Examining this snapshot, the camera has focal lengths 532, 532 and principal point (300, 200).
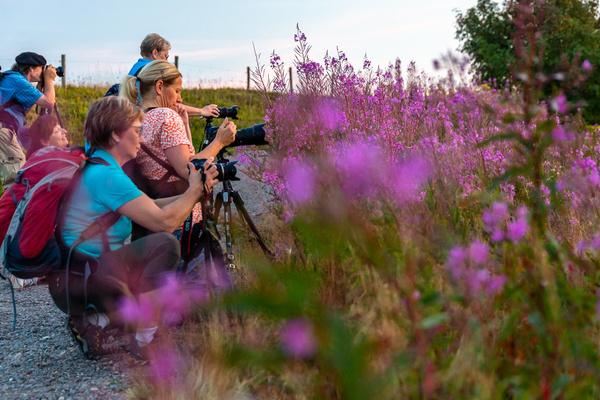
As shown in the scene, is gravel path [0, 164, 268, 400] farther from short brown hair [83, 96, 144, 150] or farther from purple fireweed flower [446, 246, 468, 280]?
purple fireweed flower [446, 246, 468, 280]

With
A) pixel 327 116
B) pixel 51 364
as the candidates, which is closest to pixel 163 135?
pixel 327 116

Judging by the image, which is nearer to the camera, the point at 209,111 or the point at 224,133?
the point at 224,133

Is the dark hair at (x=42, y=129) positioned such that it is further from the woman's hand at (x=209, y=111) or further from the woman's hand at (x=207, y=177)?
the woman's hand at (x=207, y=177)

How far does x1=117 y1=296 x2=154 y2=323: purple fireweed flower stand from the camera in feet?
9.32

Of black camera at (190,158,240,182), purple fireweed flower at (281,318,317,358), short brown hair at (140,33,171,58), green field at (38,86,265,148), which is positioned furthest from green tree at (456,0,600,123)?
purple fireweed flower at (281,318,317,358)

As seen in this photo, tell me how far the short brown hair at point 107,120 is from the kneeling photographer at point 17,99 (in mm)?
3124

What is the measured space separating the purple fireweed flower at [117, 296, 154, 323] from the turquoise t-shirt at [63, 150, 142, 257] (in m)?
0.31

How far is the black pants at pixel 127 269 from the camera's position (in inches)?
111

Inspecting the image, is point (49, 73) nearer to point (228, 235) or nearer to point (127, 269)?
point (228, 235)

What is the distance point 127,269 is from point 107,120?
31.4 inches

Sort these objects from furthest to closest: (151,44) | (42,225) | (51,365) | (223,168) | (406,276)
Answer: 1. (151,44)
2. (223,168)
3. (51,365)
4. (42,225)
5. (406,276)

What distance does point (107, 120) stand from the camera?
281 centimetres

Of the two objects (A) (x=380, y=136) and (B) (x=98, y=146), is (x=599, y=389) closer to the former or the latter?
(A) (x=380, y=136)

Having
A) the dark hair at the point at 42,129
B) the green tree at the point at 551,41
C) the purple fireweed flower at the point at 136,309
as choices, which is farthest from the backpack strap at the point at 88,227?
the green tree at the point at 551,41
